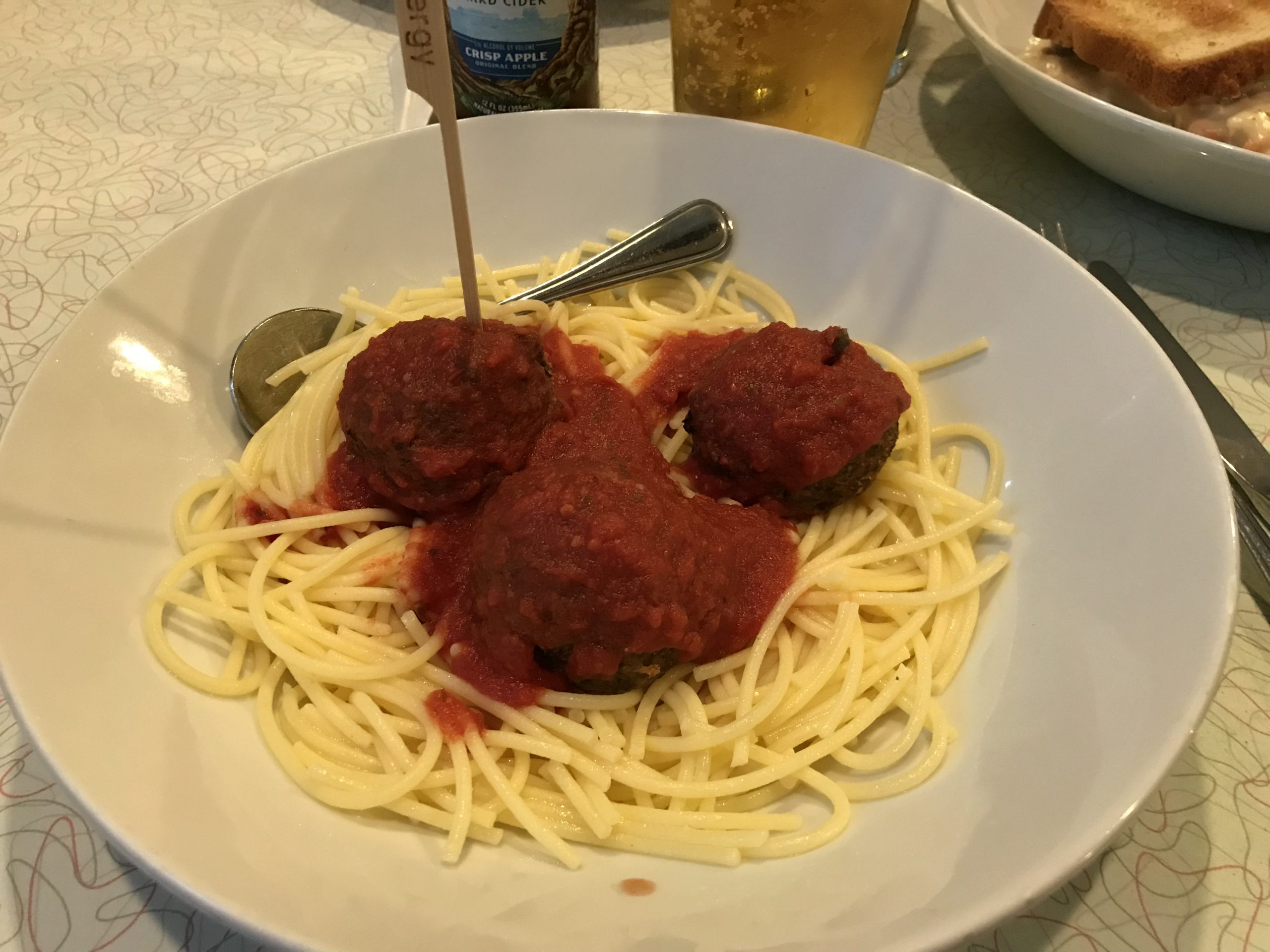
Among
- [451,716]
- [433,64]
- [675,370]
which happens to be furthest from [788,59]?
[451,716]

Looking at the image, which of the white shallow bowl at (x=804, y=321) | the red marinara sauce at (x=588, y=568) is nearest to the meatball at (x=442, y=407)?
the red marinara sauce at (x=588, y=568)

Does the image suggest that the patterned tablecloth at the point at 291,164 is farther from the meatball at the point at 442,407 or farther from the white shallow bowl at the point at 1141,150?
the meatball at the point at 442,407

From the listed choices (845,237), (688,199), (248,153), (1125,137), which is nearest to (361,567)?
(688,199)

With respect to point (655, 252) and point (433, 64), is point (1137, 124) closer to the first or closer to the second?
point (655, 252)

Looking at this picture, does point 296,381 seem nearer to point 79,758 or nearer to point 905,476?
point 79,758

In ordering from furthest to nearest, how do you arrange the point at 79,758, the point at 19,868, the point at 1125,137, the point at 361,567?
the point at 1125,137 < the point at 361,567 < the point at 19,868 < the point at 79,758

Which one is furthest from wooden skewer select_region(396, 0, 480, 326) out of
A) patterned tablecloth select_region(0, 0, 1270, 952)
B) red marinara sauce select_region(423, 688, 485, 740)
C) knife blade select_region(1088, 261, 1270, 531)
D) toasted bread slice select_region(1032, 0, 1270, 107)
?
toasted bread slice select_region(1032, 0, 1270, 107)
